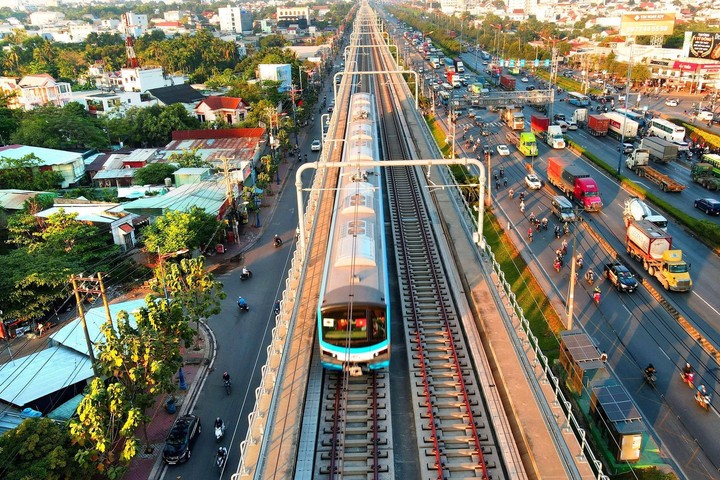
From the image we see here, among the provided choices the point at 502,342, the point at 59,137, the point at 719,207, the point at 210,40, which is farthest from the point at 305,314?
the point at 210,40

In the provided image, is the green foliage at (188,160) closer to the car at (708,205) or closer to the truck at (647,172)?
the truck at (647,172)

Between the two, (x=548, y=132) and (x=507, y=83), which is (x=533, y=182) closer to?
(x=548, y=132)

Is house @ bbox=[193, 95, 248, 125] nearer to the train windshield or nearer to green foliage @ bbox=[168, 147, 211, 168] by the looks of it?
green foliage @ bbox=[168, 147, 211, 168]

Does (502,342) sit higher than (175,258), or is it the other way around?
(502,342)

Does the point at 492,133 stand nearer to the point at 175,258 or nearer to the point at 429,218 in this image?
the point at 429,218

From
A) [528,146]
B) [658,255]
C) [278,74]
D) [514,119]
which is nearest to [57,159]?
[278,74]

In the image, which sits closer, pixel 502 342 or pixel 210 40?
pixel 502 342
